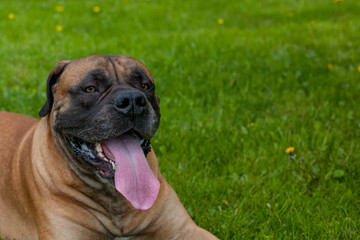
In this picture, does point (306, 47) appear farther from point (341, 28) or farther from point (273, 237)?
point (273, 237)

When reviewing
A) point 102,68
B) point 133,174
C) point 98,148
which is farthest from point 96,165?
point 102,68

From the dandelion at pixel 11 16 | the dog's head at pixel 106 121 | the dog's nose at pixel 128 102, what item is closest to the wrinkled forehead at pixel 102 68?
the dog's head at pixel 106 121

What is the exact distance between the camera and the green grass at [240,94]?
3764 millimetres

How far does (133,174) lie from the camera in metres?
3.02

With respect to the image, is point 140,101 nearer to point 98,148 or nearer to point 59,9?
point 98,148

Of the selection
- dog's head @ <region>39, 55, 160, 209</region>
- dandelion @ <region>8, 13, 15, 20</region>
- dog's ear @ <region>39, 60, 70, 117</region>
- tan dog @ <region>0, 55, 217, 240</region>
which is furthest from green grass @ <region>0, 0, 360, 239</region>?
dog's ear @ <region>39, 60, 70, 117</region>

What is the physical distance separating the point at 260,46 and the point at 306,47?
654 millimetres

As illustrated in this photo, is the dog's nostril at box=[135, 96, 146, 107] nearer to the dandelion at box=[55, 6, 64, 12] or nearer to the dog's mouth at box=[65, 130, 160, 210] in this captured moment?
the dog's mouth at box=[65, 130, 160, 210]

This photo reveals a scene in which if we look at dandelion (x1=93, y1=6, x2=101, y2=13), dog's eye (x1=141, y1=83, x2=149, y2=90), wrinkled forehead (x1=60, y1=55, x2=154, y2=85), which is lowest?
dandelion (x1=93, y1=6, x2=101, y2=13)

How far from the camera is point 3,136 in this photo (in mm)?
3707

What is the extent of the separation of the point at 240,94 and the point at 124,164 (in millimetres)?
2819

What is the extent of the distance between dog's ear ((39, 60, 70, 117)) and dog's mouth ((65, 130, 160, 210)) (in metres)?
0.29

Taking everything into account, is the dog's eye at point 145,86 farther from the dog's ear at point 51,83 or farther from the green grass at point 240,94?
the green grass at point 240,94

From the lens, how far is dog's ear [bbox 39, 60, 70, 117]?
127 inches
